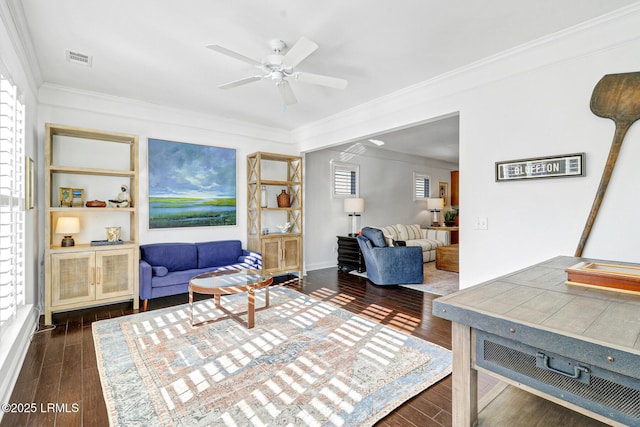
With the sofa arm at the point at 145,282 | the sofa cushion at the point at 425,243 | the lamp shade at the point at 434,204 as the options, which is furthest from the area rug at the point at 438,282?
the sofa arm at the point at 145,282

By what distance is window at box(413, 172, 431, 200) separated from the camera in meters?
8.61

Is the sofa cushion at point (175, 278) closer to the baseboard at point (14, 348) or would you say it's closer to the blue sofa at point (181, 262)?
the blue sofa at point (181, 262)

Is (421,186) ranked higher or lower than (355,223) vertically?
higher

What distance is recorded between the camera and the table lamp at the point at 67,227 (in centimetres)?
363

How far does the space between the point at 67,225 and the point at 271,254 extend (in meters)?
2.76

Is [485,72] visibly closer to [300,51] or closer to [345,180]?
[300,51]

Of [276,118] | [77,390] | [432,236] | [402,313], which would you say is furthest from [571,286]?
[432,236]

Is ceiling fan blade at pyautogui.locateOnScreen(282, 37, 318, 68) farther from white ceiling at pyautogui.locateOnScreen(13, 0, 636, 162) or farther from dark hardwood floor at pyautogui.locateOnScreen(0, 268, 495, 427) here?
dark hardwood floor at pyautogui.locateOnScreen(0, 268, 495, 427)

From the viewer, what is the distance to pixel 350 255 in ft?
20.2

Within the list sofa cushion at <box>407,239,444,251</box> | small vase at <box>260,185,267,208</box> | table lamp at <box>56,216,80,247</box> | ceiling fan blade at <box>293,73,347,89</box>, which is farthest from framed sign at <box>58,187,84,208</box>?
sofa cushion at <box>407,239,444,251</box>

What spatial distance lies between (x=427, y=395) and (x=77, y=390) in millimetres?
2424

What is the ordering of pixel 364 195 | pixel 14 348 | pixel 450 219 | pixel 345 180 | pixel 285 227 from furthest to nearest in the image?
1. pixel 450 219
2. pixel 364 195
3. pixel 345 180
4. pixel 285 227
5. pixel 14 348

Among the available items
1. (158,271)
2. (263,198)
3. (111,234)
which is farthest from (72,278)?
(263,198)

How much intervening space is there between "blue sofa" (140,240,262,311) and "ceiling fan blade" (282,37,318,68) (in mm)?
2962
